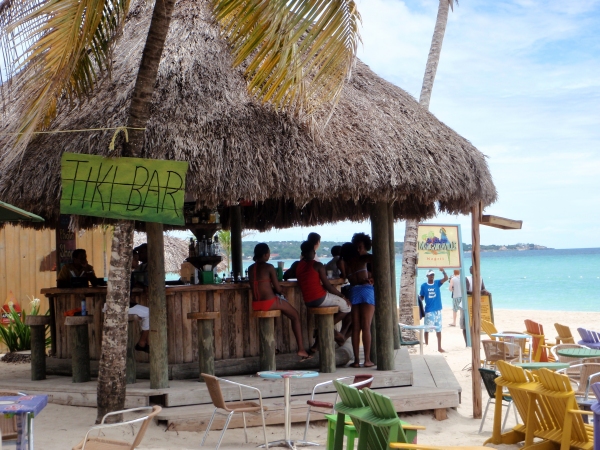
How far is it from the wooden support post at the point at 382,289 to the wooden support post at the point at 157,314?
244 cm

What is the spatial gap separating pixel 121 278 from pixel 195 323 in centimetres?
199

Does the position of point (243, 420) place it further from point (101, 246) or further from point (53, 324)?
point (101, 246)

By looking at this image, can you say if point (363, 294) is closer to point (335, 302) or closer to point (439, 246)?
point (335, 302)

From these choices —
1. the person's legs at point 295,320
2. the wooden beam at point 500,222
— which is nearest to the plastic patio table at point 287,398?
the person's legs at point 295,320

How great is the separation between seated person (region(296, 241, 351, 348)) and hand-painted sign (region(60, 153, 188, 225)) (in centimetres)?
232

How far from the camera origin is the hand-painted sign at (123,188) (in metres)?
6.50

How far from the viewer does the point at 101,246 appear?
15.0 meters

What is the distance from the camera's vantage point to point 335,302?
8.54m

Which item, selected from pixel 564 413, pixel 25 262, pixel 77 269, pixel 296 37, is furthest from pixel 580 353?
pixel 25 262

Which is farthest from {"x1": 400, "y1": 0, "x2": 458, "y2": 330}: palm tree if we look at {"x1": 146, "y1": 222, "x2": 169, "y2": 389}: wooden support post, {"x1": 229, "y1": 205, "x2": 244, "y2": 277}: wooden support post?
{"x1": 146, "y1": 222, "x2": 169, "y2": 389}: wooden support post

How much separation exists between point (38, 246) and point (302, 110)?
845cm

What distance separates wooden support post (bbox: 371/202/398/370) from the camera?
8.30 metres

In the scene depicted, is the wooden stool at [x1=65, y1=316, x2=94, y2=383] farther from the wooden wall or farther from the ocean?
the ocean

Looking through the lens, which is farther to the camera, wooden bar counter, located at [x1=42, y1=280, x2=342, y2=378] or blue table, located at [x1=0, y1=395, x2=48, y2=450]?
wooden bar counter, located at [x1=42, y1=280, x2=342, y2=378]
